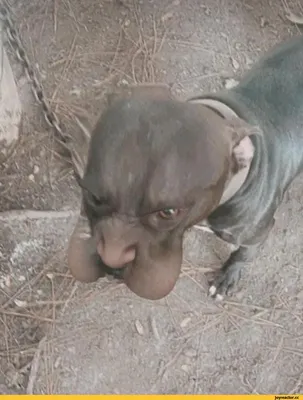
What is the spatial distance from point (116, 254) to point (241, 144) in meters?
0.34

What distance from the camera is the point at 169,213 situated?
141 cm

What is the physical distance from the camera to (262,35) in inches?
99.0

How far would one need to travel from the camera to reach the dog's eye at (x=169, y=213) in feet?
4.58

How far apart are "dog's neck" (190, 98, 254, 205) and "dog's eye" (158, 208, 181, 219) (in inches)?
6.6

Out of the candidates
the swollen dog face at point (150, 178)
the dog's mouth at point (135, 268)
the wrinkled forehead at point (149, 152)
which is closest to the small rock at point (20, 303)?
the dog's mouth at point (135, 268)

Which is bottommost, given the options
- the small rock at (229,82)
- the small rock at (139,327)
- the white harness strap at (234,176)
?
the small rock at (139,327)

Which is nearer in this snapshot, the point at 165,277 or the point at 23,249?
the point at 165,277

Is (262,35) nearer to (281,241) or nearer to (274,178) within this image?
(281,241)

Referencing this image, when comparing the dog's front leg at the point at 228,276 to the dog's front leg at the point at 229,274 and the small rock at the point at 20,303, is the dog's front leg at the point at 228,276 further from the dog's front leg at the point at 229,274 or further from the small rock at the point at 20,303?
the small rock at the point at 20,303

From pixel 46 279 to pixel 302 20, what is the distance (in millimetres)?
1155

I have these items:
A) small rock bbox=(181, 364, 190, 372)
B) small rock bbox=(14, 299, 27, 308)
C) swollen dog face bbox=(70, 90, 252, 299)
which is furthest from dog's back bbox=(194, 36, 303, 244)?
small rock bbox=(14, 299, 27, 308)

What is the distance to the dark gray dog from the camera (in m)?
1.36

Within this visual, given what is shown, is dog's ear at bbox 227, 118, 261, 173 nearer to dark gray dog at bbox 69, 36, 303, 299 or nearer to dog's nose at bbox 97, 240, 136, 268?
dark gray dog at bbox 69, 36, 303, 299

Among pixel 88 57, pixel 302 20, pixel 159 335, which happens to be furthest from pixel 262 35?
pixel 159 335
